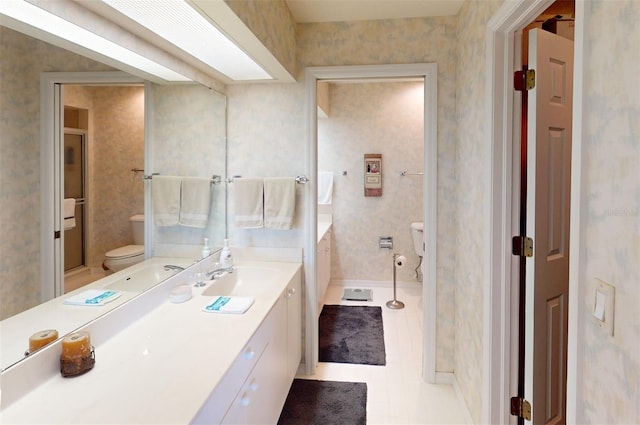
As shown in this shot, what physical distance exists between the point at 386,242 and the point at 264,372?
3.17 meters

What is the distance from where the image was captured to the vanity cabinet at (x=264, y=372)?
119cm

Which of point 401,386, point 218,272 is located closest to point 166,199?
point 218,272

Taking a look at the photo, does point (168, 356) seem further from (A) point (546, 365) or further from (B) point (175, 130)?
(A) point (546, 365)

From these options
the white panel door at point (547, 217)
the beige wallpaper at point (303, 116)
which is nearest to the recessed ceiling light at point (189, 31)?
the beige wallpaper at point (303, 116)

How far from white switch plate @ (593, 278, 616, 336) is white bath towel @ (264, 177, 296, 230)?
184 centimetres

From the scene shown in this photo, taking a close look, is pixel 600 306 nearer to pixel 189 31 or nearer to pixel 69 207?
pixel 69 207

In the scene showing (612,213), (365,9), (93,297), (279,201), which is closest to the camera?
(612,213)

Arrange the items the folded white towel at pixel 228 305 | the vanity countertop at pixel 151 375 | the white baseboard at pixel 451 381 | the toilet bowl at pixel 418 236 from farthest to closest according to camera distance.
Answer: the toilet bowl at pixel 418 236 < the white baseboard at pixel 451 381 < the folded white towel at pixel 228 305 < the vanity countertop at pixel 151 375

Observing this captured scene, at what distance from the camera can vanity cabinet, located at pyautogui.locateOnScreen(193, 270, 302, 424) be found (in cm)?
119

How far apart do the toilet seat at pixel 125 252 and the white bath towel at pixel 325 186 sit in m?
3.16

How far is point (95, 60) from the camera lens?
131 centimetres

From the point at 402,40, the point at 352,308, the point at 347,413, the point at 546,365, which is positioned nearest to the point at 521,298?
the point at 546,365

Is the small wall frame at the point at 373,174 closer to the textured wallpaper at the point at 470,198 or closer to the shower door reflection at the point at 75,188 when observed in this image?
the textured wallpaper at the point at 470,198

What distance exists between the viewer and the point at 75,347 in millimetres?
1147
